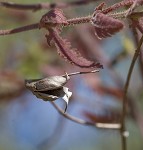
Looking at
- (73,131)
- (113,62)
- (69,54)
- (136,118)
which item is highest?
(69,54)

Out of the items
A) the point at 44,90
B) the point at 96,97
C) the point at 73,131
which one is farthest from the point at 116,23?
the point at 73,131

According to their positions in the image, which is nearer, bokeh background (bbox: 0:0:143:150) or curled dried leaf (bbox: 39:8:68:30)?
curled dried leaf (bbox: 39:8:68:30)

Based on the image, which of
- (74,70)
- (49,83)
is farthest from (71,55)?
(74,70)

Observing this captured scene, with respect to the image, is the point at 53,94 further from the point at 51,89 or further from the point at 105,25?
the point at 105,25

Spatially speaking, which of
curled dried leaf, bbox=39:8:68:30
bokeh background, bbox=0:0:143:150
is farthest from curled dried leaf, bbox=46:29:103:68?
bokeh background, bbox=0:0:143:150

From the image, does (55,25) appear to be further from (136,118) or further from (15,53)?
(15,53)

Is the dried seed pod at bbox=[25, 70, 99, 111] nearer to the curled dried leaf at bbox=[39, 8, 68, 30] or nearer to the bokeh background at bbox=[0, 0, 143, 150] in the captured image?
the curled dried leaf at bbox=[39, 8, 68, 30]

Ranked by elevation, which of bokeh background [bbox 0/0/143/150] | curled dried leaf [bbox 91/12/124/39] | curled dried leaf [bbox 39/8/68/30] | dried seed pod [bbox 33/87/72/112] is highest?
curled dried leaf [bbox 39/8/68/30]

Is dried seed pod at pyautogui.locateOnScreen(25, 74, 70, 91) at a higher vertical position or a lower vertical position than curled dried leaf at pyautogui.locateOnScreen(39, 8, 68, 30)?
lower
